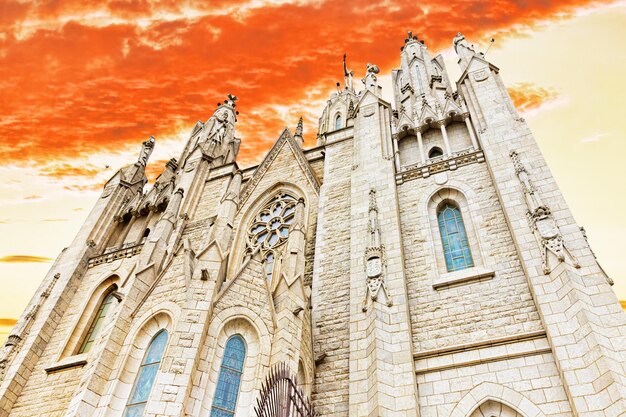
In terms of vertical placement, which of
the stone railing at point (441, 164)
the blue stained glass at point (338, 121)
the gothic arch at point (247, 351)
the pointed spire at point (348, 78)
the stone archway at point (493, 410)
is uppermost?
the pointed spire at point (348, 78)

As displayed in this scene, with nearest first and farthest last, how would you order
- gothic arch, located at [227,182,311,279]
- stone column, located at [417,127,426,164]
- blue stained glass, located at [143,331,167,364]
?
blue stained glass, located at [143,331,167,364]
stone column, located at [417,127,426,164]
gothic arch, located at [227,182,311,279]

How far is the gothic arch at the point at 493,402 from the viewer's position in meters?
8.52

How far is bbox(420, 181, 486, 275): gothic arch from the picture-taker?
11992mm

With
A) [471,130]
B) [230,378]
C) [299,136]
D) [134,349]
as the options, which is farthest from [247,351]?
[299,136]

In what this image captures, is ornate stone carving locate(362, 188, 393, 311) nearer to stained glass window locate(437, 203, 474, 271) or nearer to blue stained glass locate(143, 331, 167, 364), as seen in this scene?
stained glass window locate(437, 203, 474, 271)

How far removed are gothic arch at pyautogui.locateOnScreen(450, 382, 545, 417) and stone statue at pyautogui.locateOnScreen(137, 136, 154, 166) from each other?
19446 millimetres

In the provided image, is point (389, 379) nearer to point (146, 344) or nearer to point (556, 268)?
point (556, 268)

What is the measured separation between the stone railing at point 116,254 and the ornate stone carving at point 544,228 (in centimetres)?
1342

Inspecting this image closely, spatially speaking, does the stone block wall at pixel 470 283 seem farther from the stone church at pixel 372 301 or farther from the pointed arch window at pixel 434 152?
the pointed arch window at pixel 434 152

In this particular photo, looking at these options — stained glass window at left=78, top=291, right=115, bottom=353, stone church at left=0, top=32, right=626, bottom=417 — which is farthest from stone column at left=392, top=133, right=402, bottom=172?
stained glass window at left=78, top=291, right=115, bottom=353

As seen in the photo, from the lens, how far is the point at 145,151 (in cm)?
2419

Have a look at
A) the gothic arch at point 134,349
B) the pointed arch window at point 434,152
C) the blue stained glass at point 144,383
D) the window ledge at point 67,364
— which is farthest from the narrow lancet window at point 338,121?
the blue stained glass at point 144,383

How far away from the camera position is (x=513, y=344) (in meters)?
9.53

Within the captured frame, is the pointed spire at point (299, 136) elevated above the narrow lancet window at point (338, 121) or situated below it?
below
